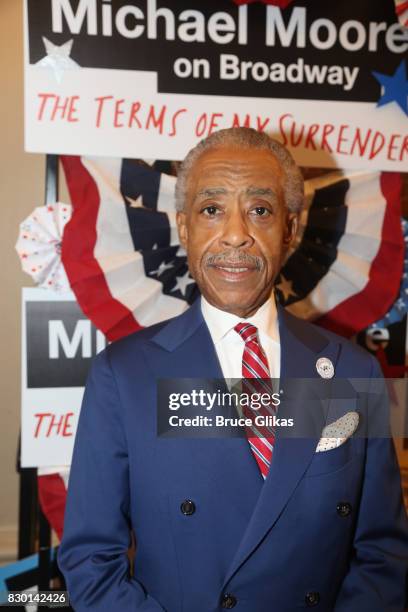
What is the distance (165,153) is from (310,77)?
0.46 metres

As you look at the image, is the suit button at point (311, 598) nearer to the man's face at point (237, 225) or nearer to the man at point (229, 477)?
the man at point (229, 477)

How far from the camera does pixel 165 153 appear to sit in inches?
57.7

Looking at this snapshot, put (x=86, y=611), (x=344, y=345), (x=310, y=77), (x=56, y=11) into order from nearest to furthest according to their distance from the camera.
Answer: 1. (x=86, y=611)
2. (x=344, y=345)
3. (x=56, y=11)
4. (x=310, y=77)

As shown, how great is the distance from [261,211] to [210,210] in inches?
3.6

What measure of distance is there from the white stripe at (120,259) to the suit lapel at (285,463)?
59 centimetres

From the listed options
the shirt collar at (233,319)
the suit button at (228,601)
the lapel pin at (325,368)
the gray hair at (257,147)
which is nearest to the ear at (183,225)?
the gray hair at (257,147)

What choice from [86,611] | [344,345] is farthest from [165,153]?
[86,611]

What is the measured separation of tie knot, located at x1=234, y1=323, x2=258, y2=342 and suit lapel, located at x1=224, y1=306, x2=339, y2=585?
6 cm

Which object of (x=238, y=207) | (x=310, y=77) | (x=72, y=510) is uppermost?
(x=310, y=77)

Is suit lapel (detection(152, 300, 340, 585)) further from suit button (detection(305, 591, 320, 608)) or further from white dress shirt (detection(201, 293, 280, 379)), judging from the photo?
suit button (detection(305, 591, 320, 608))

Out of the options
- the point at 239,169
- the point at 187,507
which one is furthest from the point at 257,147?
the point at 187,507

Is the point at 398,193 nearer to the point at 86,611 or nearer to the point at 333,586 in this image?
the point at 333,586

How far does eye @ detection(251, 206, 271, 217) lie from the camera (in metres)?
0.95

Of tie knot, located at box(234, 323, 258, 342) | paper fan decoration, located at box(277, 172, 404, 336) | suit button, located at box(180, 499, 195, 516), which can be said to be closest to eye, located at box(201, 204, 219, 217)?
tie knot, located at box(234, 323, 258, 342)
